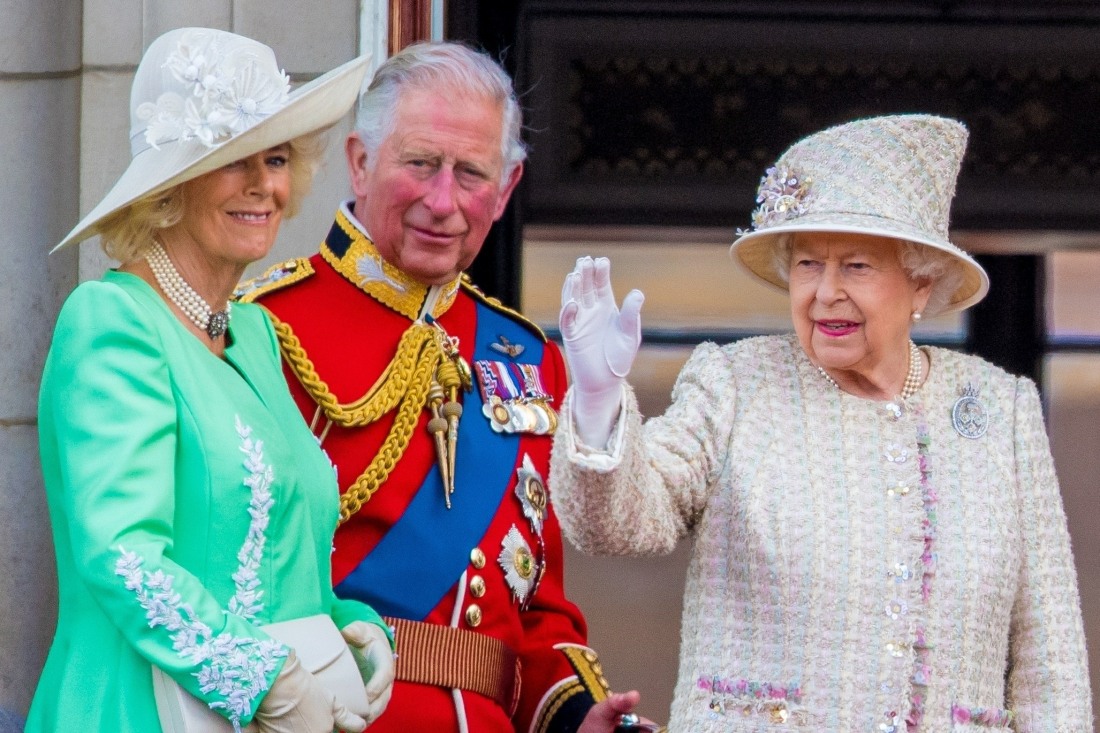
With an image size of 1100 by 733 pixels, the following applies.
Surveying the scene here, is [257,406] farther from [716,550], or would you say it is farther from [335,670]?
[716,550]

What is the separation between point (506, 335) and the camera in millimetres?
3758

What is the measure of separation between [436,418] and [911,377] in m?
0.76

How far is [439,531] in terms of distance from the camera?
345cm

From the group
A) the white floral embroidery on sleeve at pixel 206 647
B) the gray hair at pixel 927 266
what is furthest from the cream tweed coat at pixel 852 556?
the white floral embroidery on sleeve at pixel 206 647

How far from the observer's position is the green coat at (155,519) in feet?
8.91

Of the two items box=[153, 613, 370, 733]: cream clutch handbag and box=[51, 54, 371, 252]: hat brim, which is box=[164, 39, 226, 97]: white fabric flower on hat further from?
box=[153, 613, 370, 733]: cream clutch handbag

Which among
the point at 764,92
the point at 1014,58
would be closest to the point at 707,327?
the point at 764,92

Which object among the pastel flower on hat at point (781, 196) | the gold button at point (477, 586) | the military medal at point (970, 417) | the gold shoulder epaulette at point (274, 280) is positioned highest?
the pastel flower on hat at point (781, 196)

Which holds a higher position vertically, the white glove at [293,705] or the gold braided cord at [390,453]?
the gold braided cord at [390,453]

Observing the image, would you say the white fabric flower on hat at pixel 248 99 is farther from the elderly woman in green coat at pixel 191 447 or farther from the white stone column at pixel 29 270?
the white stone column at pixel 29 270

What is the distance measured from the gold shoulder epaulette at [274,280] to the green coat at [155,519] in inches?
21.2

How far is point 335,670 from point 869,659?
81 cm

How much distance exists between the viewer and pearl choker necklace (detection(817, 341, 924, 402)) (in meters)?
3.36

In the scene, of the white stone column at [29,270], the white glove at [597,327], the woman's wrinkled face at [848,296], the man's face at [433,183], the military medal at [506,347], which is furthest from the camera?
the white stone column at [29,270]
